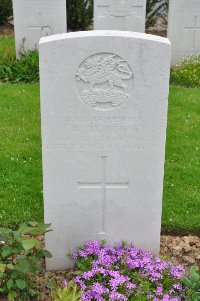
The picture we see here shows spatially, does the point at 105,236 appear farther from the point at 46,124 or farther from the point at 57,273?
the point at 46,124

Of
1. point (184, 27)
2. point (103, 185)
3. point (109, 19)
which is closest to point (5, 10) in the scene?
point (109, 19)

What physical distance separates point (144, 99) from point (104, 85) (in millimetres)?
273

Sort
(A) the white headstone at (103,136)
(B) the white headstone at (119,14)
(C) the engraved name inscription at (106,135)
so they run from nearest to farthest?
(A) the white headstone at (103,136) < (C) the engraved name inscription at (106,135) < (B) the white headstone at (119,14)

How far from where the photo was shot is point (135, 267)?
11.5ft

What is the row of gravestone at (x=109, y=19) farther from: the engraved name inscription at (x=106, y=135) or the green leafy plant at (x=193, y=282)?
the green leafy plant at (x=193, y=282)

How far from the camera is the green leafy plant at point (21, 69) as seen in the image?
8.30 meters

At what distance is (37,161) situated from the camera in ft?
17.6

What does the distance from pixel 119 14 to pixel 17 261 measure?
6654 mm

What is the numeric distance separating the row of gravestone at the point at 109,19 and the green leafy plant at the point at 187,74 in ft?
2.13

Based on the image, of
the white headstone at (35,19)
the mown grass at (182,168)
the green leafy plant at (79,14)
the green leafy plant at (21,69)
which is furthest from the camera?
the green leafy plant at (79,14)

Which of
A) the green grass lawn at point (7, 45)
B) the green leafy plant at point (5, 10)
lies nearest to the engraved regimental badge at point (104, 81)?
the green grass lawn at point (7, 45)

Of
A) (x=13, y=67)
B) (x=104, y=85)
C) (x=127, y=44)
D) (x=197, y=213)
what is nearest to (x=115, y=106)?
(x=104, y=85)

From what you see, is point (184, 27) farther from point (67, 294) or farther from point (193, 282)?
point (67, 294)

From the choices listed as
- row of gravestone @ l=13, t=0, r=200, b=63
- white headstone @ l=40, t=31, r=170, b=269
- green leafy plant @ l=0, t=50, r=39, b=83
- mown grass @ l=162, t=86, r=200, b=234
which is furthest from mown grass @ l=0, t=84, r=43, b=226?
row of gravestone @ l=13, t=0, r=200, b=63
